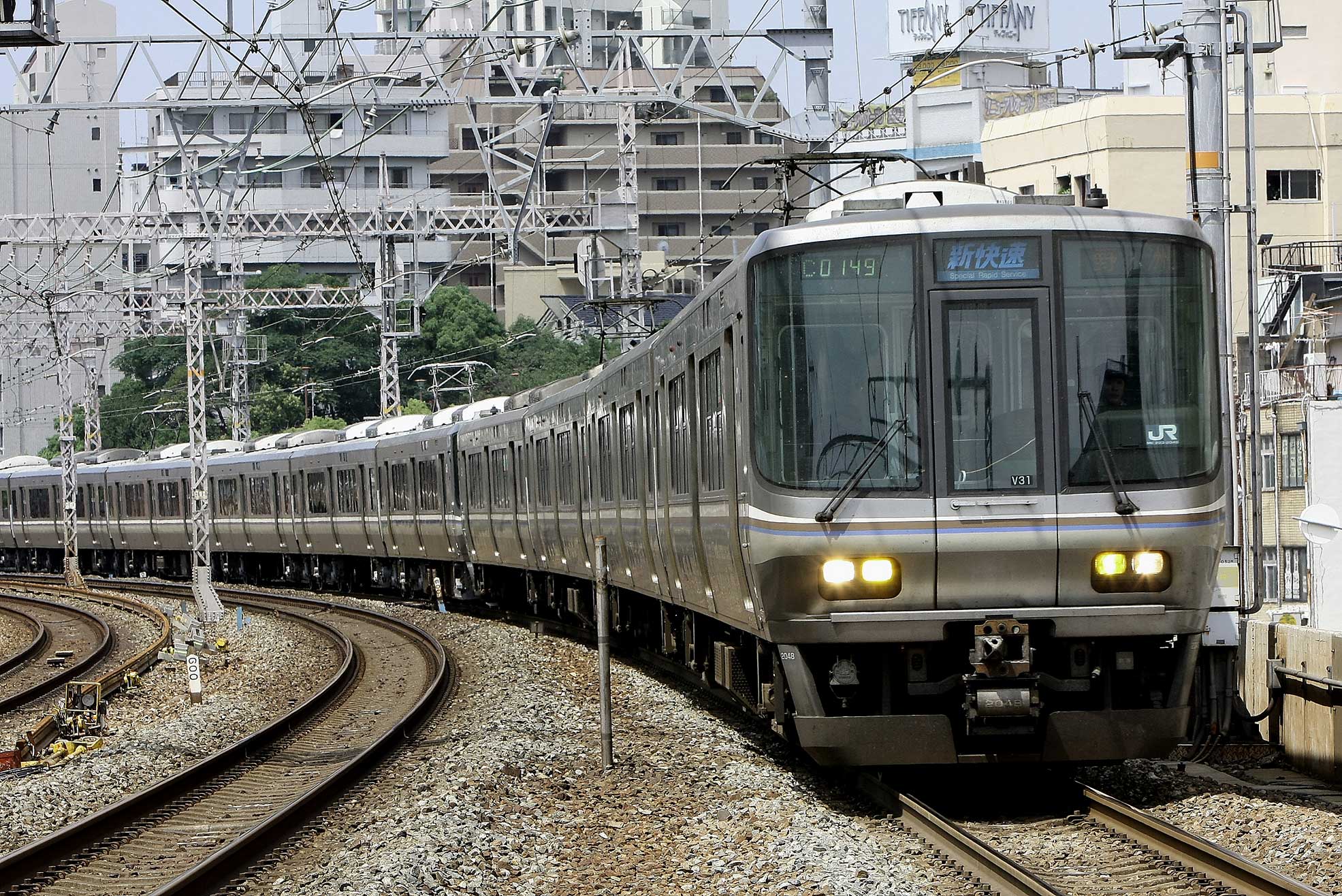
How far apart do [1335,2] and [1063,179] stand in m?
7.72

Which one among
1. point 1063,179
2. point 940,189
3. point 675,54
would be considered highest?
point 675,54

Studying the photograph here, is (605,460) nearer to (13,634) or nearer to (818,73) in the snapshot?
(818,73)

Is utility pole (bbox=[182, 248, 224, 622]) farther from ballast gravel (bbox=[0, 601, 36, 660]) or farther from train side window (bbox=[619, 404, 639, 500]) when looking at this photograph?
train side window (bbox=[619, 404, 639, 500])

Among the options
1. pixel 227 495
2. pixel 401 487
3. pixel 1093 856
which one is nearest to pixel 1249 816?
pixel 1093 856

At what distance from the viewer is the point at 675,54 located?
86.7 metres

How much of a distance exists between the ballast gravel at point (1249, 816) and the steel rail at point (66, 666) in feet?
35.8

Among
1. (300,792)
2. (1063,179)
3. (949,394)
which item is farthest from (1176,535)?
(1063,179)

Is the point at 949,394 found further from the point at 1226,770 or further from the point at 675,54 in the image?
the point at 675,54

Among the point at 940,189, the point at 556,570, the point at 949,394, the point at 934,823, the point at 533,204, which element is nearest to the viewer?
the point at 934,823

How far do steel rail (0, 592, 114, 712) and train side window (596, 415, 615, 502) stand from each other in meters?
5.55

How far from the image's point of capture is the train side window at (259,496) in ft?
126

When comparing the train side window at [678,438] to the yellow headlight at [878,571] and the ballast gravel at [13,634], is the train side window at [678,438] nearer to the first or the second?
the yellow headlight at [878,571]

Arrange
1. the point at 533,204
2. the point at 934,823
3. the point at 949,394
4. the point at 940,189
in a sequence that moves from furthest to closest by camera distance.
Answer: the point at 533,204, the point at 940,189, the point at 949,394, the point at 934,823

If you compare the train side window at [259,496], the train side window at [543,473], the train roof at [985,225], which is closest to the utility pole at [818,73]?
the train side window at [543,473]
